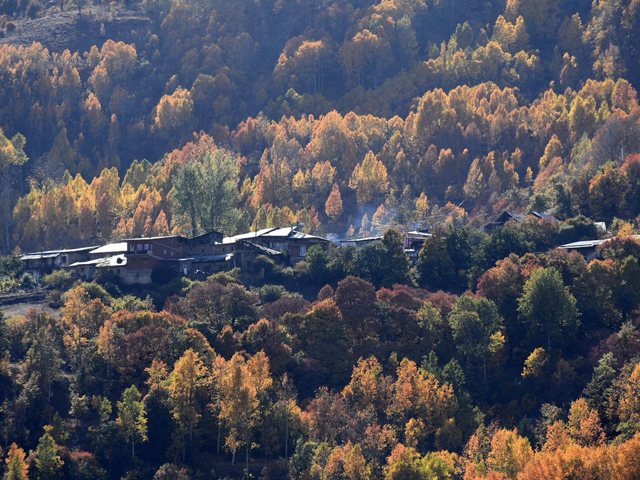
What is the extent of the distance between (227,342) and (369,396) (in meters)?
11.8

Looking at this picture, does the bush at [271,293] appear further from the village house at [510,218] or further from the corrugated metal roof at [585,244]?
the corrugated metal roof at [585,244]

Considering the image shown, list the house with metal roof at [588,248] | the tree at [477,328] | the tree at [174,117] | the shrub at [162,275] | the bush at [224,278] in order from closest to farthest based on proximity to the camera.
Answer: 1. the tree at [477,328]
2. the house with metal roof at [588,248]
3. the bush at [224,278]
4. the shrub at [162,275]
5. the tree at [174,117]

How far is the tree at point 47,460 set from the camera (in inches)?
2392

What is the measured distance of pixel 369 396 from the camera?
222 ft

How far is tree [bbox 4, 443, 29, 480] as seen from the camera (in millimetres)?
59969

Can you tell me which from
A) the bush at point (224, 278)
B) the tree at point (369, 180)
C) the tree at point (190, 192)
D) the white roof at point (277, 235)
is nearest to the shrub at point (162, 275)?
the bush at point (224, 278)

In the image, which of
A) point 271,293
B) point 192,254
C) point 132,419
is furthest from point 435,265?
point 132,419

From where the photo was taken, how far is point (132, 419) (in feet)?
212

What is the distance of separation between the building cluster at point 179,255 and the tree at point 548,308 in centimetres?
2396

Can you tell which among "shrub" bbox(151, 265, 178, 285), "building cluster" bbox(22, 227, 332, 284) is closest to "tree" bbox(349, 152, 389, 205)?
"building cluster" bbox(22, 227, 332, 284)

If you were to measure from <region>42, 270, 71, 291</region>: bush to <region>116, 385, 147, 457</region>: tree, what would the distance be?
2466 centimetres

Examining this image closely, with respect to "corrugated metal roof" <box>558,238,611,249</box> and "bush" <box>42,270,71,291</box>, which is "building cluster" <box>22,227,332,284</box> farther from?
"corrugated metal roof" <box>558,238,611,249</box>

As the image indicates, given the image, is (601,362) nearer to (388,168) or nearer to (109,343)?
(109,343)

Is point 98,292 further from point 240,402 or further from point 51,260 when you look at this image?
point 240,402
